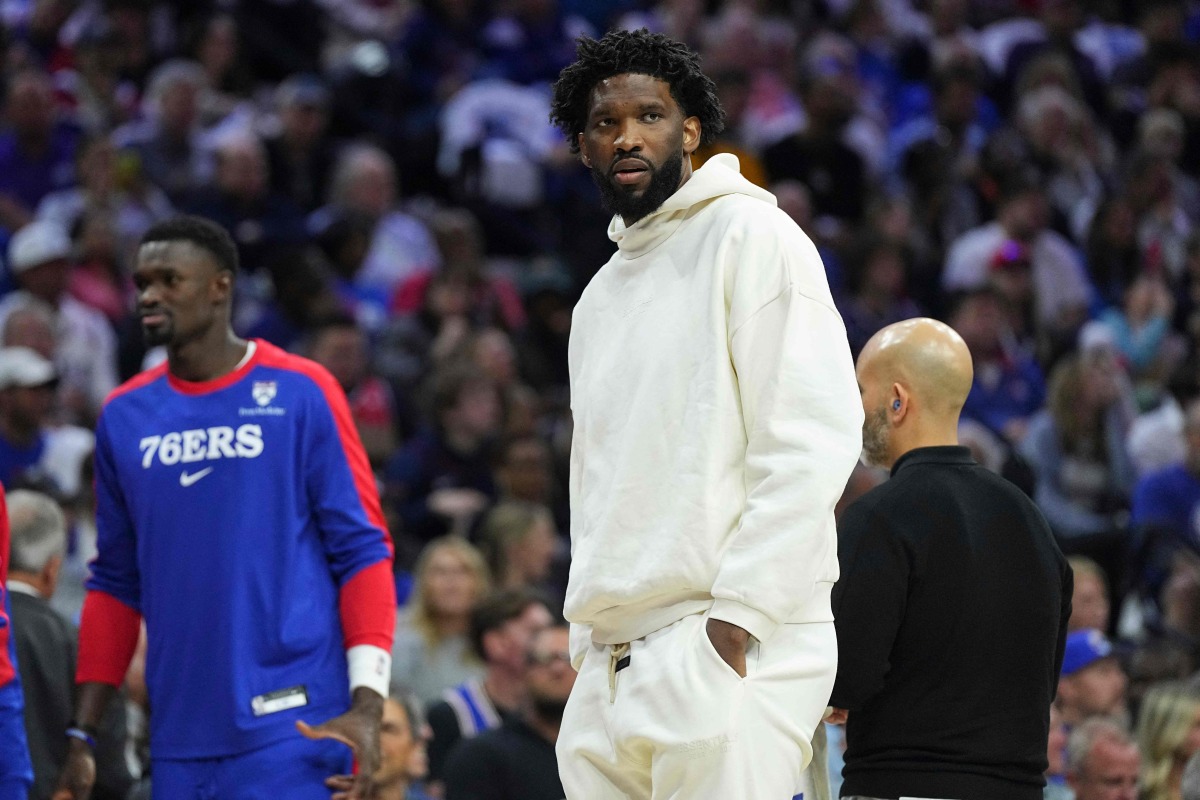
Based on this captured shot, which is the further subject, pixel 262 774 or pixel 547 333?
pixel 547 333

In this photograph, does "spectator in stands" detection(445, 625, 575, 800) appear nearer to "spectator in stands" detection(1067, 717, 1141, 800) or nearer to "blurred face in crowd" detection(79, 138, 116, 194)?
"spectator in stands" detection(1067, 717, 1141, 800)

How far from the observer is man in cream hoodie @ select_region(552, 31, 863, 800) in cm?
329

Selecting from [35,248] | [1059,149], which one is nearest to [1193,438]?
[1059,149]

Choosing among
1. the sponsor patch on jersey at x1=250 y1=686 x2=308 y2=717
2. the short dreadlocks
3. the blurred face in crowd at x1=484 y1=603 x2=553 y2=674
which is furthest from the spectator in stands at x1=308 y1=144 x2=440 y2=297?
the short dreadlocks

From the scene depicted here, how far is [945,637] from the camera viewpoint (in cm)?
387

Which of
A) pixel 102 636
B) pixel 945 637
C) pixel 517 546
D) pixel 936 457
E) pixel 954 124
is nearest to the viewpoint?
pixel 945 637

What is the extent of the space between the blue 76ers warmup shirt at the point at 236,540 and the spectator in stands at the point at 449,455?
4.47 metres

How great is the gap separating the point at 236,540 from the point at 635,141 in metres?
1.57

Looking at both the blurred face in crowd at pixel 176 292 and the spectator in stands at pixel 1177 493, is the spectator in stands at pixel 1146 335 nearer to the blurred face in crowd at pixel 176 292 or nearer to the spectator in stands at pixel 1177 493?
the spectator in stands at pixel 1177 493

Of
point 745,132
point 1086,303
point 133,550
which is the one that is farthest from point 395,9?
point 133,550

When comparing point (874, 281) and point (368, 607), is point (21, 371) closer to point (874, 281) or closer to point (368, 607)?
point (368, 607)

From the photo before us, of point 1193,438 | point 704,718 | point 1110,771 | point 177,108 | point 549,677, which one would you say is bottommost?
point 1110,771

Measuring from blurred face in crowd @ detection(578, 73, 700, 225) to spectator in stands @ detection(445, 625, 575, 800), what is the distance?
311cm

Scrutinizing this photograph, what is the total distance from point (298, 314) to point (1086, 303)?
556 cm
